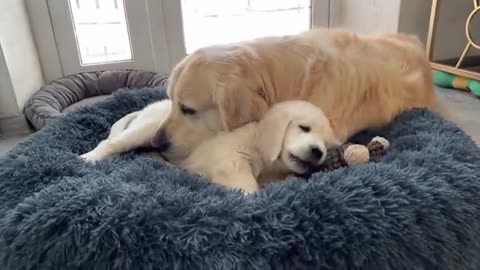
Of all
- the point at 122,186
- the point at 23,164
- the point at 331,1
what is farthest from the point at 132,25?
the point at 122,186

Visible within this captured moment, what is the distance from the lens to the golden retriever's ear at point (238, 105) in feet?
3.46

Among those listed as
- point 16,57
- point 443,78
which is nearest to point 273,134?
point 16,57

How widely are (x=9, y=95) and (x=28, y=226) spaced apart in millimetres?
1342

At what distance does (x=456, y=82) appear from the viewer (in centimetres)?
221

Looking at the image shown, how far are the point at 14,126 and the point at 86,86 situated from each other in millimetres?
374

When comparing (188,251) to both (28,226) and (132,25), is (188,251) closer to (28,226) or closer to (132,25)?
(28,226)

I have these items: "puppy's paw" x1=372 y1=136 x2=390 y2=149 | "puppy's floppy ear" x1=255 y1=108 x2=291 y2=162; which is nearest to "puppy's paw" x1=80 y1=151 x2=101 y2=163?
"puppy's floppy ear" x1=255 y1=108 x2=291 y2=162

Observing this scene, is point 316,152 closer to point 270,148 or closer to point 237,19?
point 270,148

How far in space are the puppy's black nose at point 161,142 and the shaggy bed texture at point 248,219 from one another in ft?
0.58

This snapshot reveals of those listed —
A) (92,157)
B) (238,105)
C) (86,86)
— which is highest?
(238,105)

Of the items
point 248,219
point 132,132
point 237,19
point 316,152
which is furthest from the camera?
point 237,19

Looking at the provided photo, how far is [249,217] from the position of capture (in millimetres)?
750

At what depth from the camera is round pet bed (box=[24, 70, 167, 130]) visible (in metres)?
1.99

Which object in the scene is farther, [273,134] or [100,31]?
[100,31]
